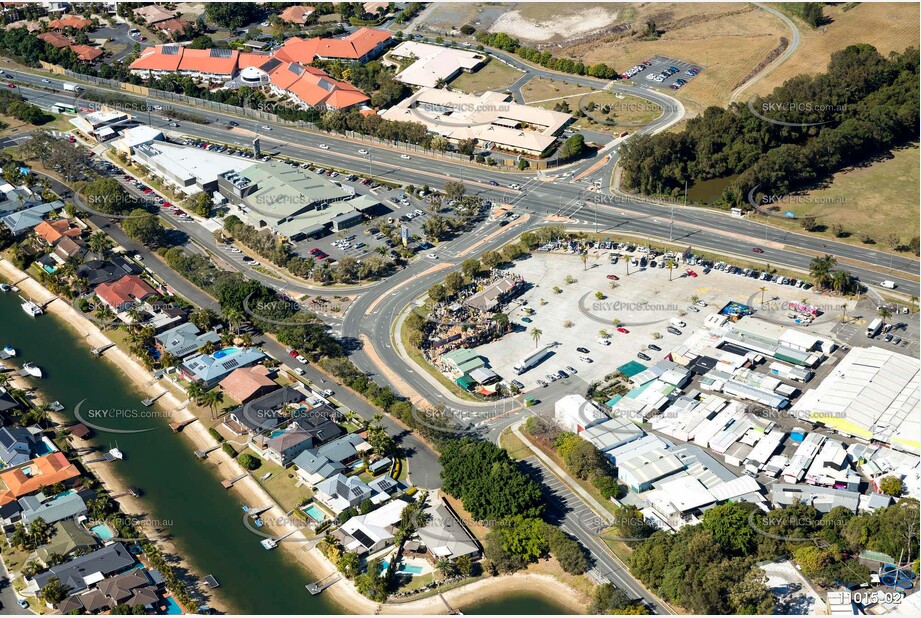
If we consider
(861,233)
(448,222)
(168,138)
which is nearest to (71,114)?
(168,138)

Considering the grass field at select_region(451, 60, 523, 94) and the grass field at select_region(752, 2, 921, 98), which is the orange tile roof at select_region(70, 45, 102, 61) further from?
the grass field at select_region(752, 2, 921, 98)

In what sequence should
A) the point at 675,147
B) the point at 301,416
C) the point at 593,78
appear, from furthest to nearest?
the point at 593,78 → the point at 675,147 → the point at 301,416

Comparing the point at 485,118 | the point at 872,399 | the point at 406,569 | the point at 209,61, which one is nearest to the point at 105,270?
the point at 406,569

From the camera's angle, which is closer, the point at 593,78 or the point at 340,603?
the point at 340,603

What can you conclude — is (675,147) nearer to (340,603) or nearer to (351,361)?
(351,361)

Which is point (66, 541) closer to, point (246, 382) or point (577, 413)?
point (246, 382)

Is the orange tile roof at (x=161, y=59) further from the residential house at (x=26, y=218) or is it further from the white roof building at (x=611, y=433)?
the white roof building at (x=611, y=433)

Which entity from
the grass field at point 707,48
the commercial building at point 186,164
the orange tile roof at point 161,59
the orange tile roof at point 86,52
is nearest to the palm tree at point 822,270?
the grass field at point 707,48
